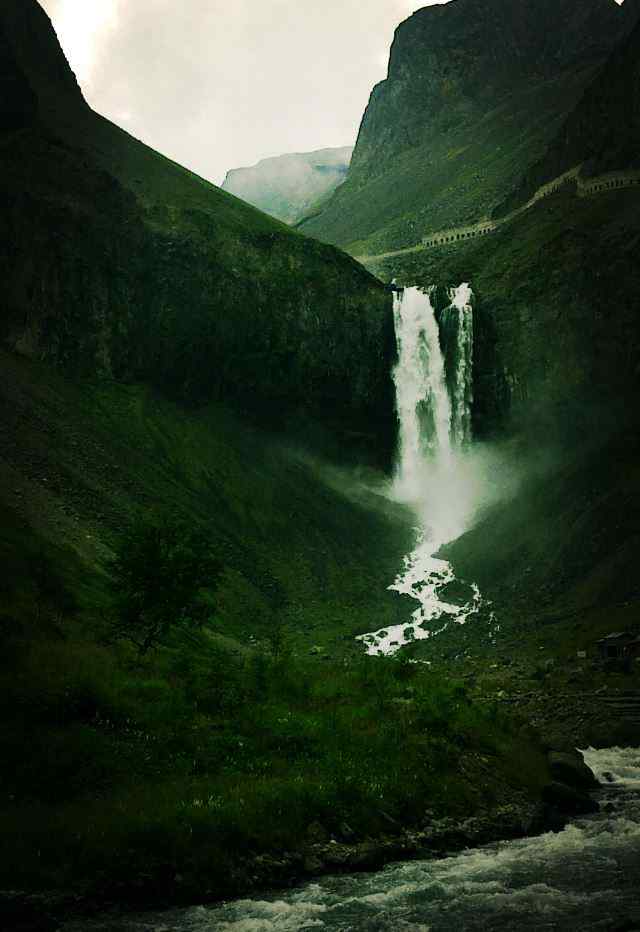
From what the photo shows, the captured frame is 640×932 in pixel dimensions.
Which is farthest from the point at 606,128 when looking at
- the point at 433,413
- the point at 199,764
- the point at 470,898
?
the point at 470,898

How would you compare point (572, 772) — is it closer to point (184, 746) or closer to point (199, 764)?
point (199, 764)

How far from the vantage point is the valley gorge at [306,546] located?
56.7 feet

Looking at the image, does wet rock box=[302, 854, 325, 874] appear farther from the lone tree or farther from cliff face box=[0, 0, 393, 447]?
cliff face box=[0, 0, 393, 447]

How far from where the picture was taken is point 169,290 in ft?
285

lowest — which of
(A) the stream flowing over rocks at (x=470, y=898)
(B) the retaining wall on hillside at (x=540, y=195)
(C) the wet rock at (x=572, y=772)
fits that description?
(A) the stream flowing over rocks at (x=470, y=898)

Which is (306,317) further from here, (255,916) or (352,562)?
(255,916)

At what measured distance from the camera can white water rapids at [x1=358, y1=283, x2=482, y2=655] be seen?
8444 cm

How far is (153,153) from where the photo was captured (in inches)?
4365

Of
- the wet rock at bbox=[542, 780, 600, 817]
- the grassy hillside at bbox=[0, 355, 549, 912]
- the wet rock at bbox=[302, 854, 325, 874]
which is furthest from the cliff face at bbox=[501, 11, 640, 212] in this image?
the wet rock at bbox=[302, 854, 325, 874]

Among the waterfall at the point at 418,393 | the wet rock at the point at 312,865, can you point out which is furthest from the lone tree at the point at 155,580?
the waterfall at the point at 418,393

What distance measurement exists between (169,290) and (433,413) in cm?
3400

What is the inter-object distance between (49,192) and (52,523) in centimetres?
4816

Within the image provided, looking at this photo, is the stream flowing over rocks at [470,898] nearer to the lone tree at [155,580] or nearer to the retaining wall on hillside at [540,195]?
the lone tree at [155,580]

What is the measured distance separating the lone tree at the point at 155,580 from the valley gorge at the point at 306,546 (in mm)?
142
